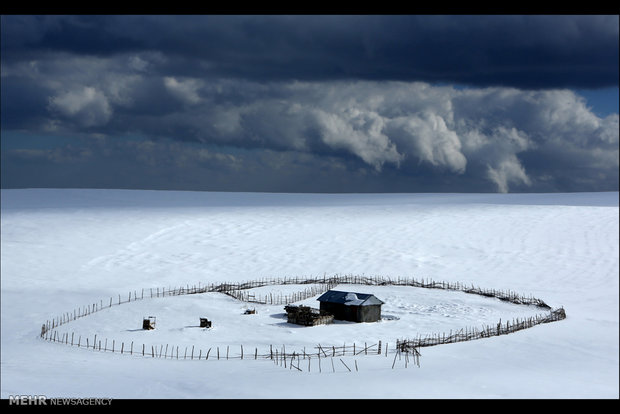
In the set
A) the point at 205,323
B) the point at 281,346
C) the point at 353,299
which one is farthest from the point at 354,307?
the point at 205,323

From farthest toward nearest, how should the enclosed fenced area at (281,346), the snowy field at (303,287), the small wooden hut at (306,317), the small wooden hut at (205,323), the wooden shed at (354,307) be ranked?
the wooden shed at (354,307) < the small wooden hut at (306,317) < the small wooden hut at (205,323) < the enclosed fenced area at (281,346) < the snowy field at (303,287)

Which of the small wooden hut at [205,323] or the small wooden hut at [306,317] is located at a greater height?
the small wooden hut at [306,317]

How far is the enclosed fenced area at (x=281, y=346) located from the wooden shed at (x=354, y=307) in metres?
3.15

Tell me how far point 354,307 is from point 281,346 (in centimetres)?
957

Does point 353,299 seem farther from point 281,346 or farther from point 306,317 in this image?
point 281,346

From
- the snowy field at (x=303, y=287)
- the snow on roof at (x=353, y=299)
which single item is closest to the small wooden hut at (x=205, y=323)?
the snowy field at (x=303, y=287)

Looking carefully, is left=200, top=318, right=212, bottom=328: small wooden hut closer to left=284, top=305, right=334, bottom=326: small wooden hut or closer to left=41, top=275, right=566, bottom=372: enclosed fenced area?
left=41, top=275, right=566, bottom=372: enclosed fenced area

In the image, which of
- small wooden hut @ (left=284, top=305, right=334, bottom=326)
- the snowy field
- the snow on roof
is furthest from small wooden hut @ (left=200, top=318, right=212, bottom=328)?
the snow on roof

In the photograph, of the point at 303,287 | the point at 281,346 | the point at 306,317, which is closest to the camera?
the point at 281,346

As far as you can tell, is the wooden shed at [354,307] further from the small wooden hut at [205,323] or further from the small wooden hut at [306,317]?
the small wooden hut at [205,323]

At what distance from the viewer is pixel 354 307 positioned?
4788 centimetres

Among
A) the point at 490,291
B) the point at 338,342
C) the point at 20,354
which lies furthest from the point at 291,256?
the point at 20,354

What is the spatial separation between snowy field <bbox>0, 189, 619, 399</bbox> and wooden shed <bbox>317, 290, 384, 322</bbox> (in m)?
0.86

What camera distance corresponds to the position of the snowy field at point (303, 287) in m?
31.5
